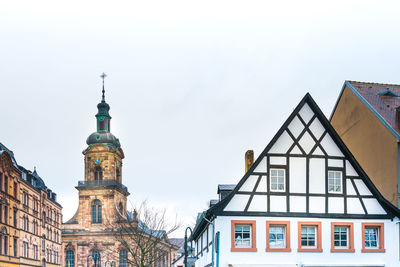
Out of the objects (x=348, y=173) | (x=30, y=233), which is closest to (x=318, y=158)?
(x=348, y=173)

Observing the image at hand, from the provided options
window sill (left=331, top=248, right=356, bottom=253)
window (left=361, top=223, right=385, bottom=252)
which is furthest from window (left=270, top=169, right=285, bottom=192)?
window (left=361, top=223, right=385, bottom=252)

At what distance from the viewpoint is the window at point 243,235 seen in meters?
28.2

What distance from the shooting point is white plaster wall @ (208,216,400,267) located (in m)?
28.2

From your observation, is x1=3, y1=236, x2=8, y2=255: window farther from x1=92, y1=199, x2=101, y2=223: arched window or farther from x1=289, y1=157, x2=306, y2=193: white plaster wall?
x1=289, y1=157, x2=306, y2=193: white plaster wall

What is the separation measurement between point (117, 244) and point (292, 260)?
71466mm

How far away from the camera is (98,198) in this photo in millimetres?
101250

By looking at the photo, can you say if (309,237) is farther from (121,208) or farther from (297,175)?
(121,208)

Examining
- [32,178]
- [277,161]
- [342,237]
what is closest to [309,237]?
[342,237]

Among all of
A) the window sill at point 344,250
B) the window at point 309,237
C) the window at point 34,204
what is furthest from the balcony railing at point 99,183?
the window sill at point 344,250

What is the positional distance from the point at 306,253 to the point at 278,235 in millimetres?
1477

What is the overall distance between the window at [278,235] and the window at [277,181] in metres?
1.53

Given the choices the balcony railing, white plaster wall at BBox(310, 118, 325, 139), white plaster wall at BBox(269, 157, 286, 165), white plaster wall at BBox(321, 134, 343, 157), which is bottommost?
white plaster wall at BBox(269, 157, 286, 165)

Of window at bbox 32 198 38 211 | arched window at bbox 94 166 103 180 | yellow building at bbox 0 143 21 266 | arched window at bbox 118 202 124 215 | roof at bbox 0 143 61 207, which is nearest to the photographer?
yellow building at bbox 0 143 21 266

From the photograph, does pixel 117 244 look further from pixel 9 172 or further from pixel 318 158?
pixel 318 158
